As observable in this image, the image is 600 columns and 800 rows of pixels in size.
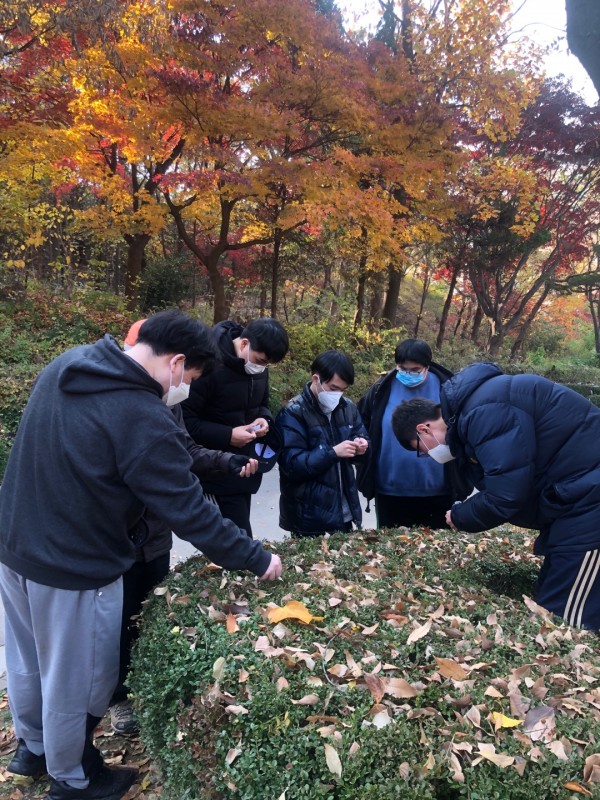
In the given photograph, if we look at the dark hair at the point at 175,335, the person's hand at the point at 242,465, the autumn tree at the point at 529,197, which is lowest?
the person's hand at the point at 242,465

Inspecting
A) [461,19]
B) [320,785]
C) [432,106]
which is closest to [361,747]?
[320,785]

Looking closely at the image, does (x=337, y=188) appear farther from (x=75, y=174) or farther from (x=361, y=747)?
(x=361, y=747)

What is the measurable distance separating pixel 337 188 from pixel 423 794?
7.54 m

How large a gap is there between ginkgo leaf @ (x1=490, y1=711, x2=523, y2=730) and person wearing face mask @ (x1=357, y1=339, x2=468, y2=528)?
5.87 feet

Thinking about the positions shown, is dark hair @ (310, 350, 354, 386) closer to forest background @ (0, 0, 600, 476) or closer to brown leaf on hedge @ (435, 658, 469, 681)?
brown leaf on hedge @ (435, 658, 469, 681)

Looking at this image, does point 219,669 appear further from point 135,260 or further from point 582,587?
point 135,260

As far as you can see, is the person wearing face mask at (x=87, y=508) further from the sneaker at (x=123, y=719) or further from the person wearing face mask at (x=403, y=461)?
the person wearing face mask at (x=403, y=461)

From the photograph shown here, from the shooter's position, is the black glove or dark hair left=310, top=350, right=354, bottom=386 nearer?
the black glove

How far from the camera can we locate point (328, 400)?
316 cm

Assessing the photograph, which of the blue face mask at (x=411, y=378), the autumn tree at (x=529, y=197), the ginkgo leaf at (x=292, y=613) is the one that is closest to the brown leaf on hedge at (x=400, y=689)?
the ginkgo leaf at (x=292, y=613)

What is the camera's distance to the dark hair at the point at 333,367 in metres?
3.07

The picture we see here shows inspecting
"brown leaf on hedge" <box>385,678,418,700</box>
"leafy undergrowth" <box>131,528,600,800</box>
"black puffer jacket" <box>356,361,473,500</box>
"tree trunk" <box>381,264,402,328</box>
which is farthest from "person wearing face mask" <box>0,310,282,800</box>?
"tree trunk" <box>381,264,402,328</box>

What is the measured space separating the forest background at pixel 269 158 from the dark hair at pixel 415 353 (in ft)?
14.3

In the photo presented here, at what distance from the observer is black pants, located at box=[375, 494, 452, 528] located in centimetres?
358
